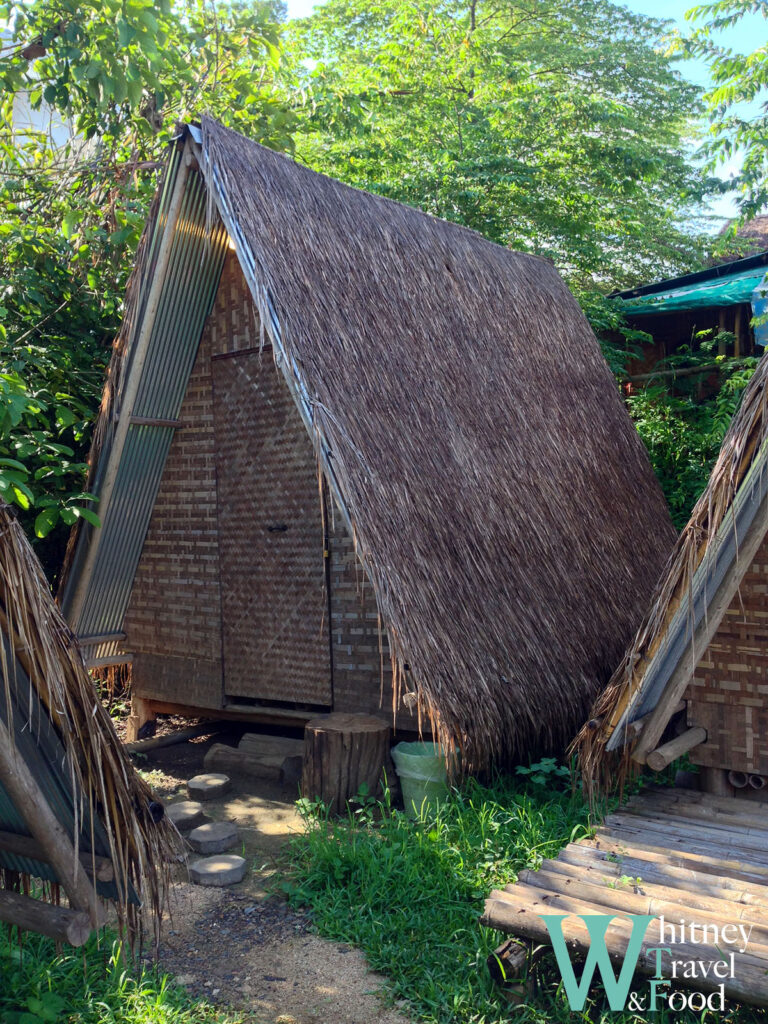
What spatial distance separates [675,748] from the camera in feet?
14.0

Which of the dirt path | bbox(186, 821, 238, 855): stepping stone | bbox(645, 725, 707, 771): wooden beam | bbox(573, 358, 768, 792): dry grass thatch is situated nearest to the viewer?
the dirt path

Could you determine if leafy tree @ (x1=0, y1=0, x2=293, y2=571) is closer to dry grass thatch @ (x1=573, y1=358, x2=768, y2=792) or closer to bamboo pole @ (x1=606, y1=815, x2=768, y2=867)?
dry grass thatch @ (x1=573, y1=358, x2=768, y2=792)

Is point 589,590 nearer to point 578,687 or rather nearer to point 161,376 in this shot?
point 578,687

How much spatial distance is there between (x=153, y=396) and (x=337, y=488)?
2239mm

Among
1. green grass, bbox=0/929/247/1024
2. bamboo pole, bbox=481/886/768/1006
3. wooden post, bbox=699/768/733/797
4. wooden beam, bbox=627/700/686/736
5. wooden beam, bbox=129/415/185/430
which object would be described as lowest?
green grass, bbox=0/929/247/1024

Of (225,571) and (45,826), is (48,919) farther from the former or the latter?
(225,571)

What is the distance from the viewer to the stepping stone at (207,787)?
18.2ft

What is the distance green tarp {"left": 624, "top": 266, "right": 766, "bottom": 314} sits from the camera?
9938mm

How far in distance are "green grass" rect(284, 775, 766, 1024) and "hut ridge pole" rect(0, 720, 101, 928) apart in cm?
124

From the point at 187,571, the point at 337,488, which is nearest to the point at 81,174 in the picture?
the point at 187,571

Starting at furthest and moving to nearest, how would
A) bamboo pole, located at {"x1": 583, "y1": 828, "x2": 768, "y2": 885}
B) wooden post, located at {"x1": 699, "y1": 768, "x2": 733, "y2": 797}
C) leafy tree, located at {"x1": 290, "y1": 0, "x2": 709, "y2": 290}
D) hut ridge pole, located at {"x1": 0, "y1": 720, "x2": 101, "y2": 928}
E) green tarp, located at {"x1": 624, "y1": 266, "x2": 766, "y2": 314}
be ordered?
1. leafy tree, located at {"x1": 290, "y1": 0, "x2": 709, "y2": 290}
2. green tarp, located at {"x1": 624, "y1": 266, "x2": 766, "y2": 314}
3. wooden post, located at {"x1": 699, "y1": 768, "x2": 733, "y2": 797}
4. bamboo pole, located at {"x1": 583, "y1": 828, "x2": 768, "y2": 885}
5. hut ridge pole, located at {"x1": 0, "y1": 720, "x2": 101, "y2": 928}

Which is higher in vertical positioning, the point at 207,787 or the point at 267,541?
the point at 267,541

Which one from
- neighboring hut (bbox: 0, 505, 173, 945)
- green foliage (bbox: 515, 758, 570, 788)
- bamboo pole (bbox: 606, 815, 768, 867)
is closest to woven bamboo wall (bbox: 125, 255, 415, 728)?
green foliage (bbox: 515, 758, 570, 788)

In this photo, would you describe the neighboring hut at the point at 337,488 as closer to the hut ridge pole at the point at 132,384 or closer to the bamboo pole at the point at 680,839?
the hut ridge pole at the point at 132,384
